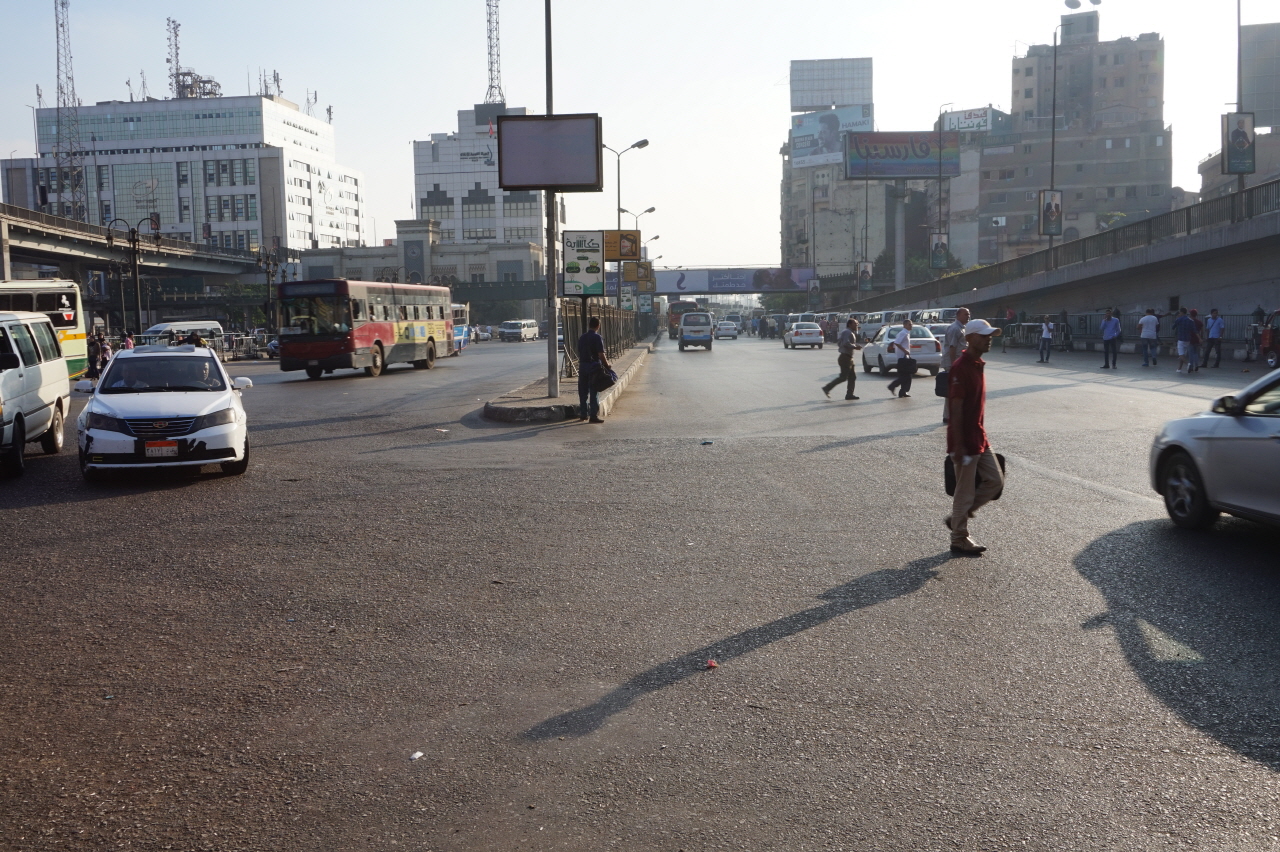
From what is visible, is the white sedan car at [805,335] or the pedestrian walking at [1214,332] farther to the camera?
the white sedan car at [805,335]

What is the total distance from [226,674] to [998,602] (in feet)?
14.5

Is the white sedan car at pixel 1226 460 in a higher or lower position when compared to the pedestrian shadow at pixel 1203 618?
higher

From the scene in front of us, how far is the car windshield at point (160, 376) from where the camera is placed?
44.8 feet

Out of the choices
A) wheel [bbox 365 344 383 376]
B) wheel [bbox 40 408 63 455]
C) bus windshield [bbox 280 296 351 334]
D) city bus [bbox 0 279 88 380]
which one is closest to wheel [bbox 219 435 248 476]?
wheel [bbox 40 408 63 455]

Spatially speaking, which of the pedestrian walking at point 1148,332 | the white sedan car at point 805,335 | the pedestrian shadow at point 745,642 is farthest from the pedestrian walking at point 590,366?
the white sedan car at point 805,335

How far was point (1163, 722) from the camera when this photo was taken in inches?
192

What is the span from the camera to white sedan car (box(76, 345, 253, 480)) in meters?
12.6

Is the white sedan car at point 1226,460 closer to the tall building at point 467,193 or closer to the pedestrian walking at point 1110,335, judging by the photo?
the pedestrian walking at point 1110,335

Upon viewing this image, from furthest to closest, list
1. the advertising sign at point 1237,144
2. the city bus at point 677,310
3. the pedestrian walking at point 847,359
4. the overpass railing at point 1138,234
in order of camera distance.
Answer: the city bus at point 677,310 < the advertising sign at point 1237,144 < the overpass railing at point 1138,234 < the pedestrian walking at point 847,359

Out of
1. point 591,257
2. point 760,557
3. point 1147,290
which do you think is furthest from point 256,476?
point 1147,290

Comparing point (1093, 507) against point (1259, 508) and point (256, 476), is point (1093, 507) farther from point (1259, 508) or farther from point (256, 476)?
point (256, 476)

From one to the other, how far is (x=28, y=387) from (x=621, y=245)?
29465 millimetres

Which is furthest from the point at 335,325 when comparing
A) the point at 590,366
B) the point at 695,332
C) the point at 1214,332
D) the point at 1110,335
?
the point at 695,332

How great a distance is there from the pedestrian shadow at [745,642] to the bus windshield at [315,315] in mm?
28754
